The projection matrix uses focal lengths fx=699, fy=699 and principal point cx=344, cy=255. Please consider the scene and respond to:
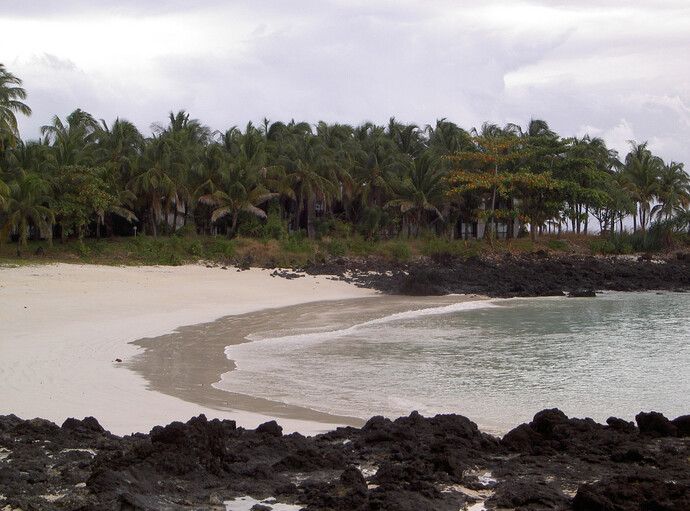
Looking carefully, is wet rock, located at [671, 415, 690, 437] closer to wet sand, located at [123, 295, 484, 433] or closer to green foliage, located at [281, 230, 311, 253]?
wet sand, located at [123, 295, 484, 433]

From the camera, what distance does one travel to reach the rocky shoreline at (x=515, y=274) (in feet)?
102

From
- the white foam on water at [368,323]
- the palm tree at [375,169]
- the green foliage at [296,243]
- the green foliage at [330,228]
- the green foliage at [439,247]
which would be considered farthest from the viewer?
the palm tree at [375,169]

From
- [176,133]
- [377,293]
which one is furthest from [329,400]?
[176,133]

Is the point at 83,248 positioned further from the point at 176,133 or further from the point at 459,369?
the point at 459,369

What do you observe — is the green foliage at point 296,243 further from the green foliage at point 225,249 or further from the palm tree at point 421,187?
the palm tree at point 421,187

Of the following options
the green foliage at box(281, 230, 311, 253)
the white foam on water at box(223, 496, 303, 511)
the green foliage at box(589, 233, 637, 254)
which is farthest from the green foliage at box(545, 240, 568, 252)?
the white foam on water at box(223, 496, 303, 511)

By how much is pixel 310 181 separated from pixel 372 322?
21128 millimetres

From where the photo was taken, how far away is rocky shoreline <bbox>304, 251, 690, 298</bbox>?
31.0 meters

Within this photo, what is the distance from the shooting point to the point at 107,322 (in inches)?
651

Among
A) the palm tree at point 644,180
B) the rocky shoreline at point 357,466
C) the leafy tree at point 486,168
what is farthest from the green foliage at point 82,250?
the palm tree at point 644,180

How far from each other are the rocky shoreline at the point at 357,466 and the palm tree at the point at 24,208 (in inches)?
943

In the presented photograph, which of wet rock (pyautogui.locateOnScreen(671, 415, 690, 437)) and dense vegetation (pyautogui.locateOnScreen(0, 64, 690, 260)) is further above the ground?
dense vegetation (pyautogui.locateOnScreen(0, 64, 690, 260))

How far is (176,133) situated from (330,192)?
10010 millimetres

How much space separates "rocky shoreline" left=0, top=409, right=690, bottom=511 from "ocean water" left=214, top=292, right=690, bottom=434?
163 cm
